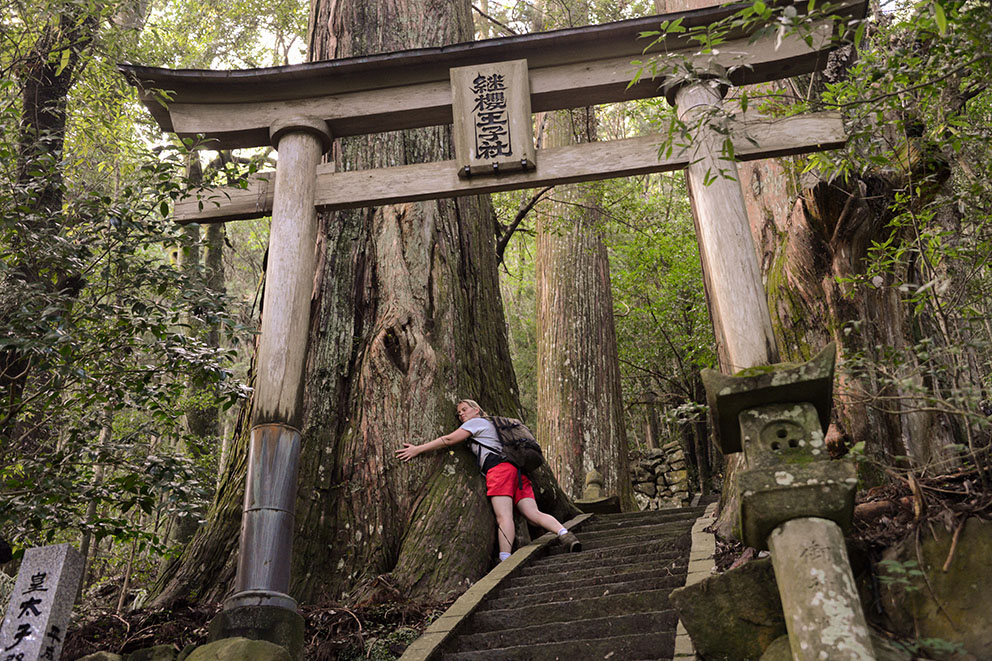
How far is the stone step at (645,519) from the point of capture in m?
6.91

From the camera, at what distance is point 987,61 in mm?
3609

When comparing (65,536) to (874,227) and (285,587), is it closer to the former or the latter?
(285,587)

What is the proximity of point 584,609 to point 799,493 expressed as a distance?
1790mm

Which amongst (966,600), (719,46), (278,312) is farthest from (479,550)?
(719,46)

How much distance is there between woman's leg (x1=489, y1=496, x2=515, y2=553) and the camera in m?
5.81

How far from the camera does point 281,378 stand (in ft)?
15.3

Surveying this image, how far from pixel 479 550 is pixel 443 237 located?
9.35ft

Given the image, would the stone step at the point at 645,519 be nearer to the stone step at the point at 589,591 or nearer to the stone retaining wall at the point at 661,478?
the stone step at the point at 589,591

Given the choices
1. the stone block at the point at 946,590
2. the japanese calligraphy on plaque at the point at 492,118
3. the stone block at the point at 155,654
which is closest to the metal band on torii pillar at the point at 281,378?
the stone block at the point at 155,654

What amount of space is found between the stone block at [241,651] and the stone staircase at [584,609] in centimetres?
83

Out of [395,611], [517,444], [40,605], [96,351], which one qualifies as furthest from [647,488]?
[40,605]

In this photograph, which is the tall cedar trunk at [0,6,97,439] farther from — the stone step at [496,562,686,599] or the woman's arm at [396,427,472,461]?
the stone step at [496,562,686,599]

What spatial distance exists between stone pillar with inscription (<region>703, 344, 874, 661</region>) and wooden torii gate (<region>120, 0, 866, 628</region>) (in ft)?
2.60

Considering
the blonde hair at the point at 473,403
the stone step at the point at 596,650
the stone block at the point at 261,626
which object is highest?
the blonde hair at the point at 473,403
